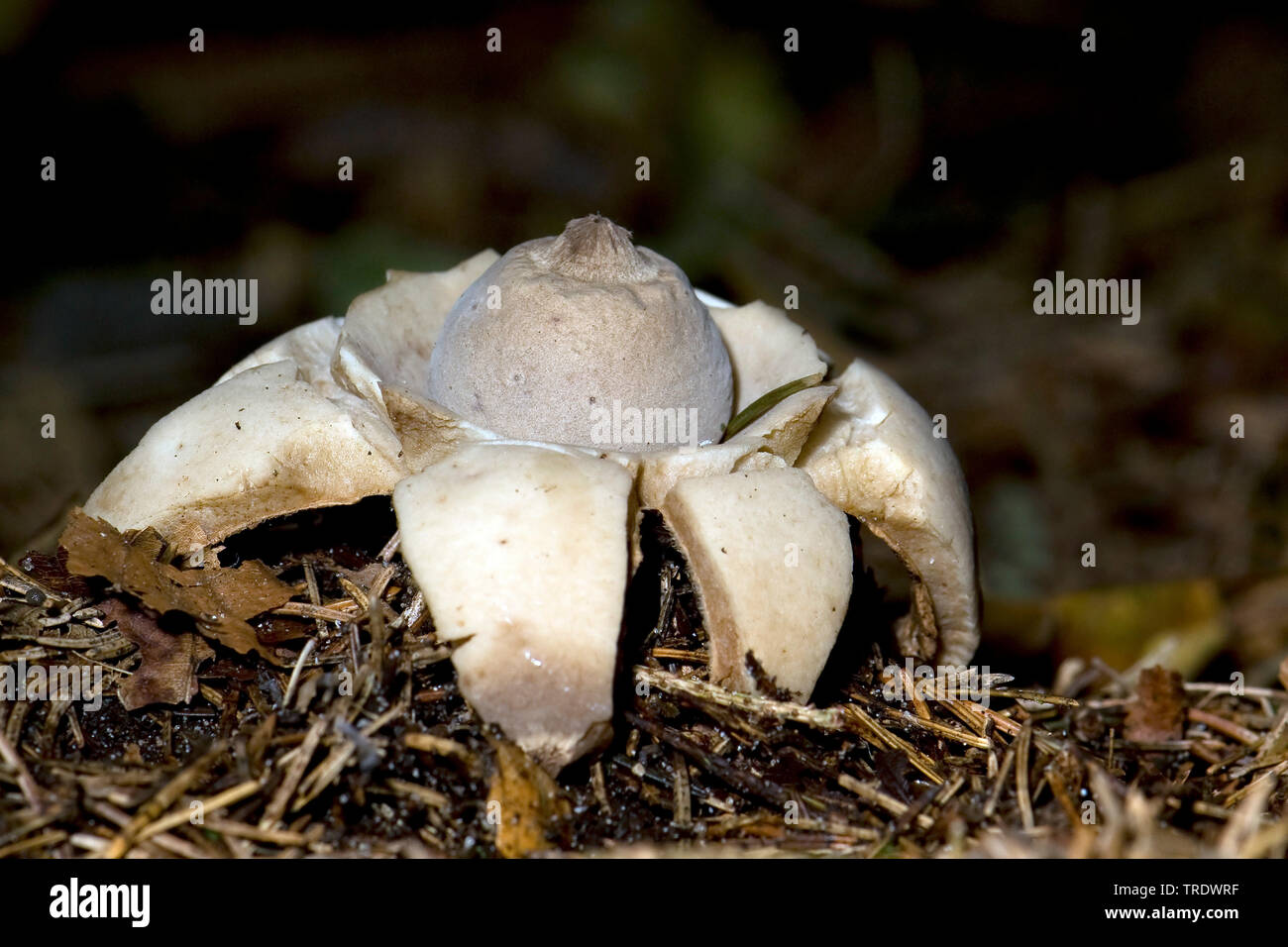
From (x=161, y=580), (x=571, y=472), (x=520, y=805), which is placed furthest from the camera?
(x=161, y=580)

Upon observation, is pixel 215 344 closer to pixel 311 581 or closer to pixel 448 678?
pixel 311 581

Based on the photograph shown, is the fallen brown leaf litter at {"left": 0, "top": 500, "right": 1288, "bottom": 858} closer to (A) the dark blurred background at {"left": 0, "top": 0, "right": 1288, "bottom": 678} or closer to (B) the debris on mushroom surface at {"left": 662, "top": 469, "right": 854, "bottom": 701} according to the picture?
(B) the debris on mushroom surface at {"left": 662, "top": 469, "right": 854, "bottom": 701}

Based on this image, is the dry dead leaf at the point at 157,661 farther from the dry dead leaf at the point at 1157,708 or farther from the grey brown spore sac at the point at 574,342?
the dry dead leaf at the point at 1157,708

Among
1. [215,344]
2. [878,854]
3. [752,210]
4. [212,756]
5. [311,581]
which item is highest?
[752,210]

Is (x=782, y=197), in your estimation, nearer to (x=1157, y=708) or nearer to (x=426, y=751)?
(x=1157, y=708)

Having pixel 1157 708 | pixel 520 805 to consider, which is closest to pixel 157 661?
pixel 520 805

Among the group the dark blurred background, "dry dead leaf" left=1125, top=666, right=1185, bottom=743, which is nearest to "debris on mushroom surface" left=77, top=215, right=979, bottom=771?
"dry dead leaf" left=1125, top=666, right=1185, bottom=743
